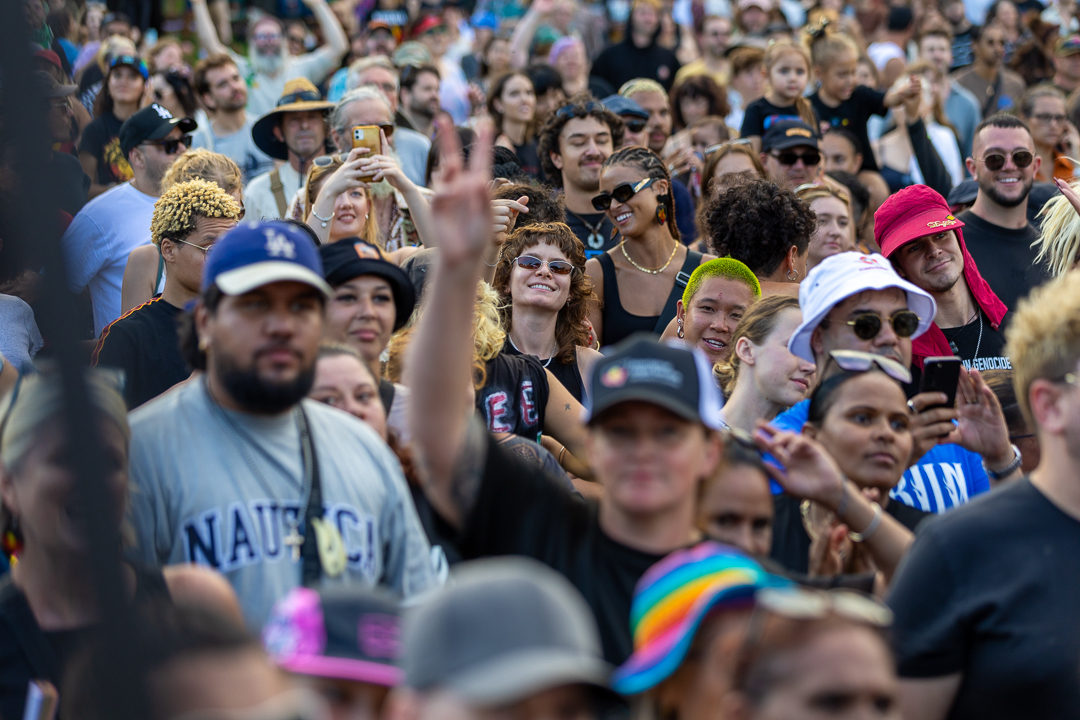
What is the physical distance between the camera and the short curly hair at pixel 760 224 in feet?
16.8

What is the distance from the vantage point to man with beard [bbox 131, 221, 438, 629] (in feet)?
8.56

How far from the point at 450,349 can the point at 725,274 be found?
272 cm

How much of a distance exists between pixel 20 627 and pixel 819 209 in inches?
179

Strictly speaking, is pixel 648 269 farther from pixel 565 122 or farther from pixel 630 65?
pixel 630 65

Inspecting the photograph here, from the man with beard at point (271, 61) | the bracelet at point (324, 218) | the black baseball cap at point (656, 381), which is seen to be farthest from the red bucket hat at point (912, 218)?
the man with beard at point (271, 61)

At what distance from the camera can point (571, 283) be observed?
16.1 feet

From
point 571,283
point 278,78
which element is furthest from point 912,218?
point 278,78

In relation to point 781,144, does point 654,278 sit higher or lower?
lower

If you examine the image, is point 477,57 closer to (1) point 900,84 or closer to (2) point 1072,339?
(1) point 900,84

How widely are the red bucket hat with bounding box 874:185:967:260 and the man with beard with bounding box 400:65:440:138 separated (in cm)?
428

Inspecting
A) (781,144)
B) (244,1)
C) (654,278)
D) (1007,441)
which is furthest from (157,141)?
(244,1)

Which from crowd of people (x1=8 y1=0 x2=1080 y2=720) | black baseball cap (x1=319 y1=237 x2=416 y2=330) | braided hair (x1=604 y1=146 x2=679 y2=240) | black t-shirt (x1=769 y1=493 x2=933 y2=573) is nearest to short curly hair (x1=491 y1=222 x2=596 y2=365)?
crowd of people (x1=8 y1=0 x2=1080 y2=720)

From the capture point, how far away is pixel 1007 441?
3.37m

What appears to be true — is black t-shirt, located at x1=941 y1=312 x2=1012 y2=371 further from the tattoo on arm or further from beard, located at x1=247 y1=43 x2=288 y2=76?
beard, located at x1=247 y1=43 x2=288 y2=76
